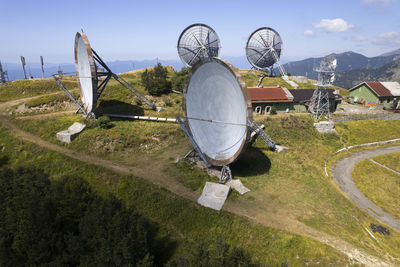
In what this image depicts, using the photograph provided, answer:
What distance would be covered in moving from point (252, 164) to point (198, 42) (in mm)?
62978

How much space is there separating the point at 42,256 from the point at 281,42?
10037 cm

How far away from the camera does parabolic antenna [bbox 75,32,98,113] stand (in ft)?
156

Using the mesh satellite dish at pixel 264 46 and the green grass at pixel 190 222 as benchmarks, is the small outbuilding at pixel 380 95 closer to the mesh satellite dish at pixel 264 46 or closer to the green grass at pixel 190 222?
the mesh satellite dish at pixel 264 46

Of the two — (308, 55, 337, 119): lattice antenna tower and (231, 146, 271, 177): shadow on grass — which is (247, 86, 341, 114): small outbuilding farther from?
(231, 146, 271, 177): shadow on grass

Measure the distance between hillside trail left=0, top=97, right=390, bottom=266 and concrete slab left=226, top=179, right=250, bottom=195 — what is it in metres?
3.42

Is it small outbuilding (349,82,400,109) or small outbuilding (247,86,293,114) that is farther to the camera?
small outbuilding (349,82,400,109)

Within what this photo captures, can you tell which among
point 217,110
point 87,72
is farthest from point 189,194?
point 87,72

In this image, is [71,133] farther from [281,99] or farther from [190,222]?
[281,99]

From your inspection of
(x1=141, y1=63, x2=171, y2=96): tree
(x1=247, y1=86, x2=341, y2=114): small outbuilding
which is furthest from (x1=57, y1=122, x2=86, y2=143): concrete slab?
(x1=247, y1=86, x2=341, y2=114): small outbuilding

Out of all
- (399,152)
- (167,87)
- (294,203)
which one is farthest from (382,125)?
(167,87)

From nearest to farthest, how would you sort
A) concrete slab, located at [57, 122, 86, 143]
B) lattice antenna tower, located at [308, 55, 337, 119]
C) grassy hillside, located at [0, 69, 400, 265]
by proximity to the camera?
grassy hillside, located at [0, 69, 400, 265], concrete slab, located at [57, 122, 86, 143], lattice antenna tower, located at [308, 55, 337, 119]

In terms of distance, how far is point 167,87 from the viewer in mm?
83125

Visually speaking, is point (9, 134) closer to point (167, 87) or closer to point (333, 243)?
point (167, 87)

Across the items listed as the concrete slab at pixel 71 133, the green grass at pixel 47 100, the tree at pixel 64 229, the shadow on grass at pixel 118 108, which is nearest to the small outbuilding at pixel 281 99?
the shadow on grass at pixel 118 108
